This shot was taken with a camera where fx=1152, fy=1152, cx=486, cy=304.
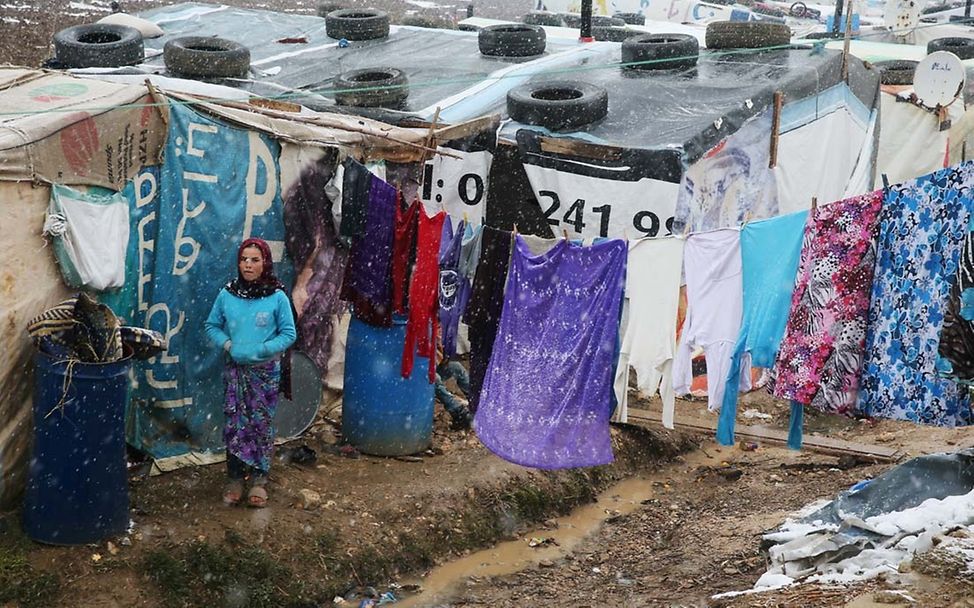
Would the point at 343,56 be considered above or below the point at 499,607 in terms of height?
above

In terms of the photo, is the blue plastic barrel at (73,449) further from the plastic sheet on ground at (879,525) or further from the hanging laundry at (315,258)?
the plastic sheet on ground at (879,525)

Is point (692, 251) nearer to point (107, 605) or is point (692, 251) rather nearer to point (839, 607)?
point (839, 607)

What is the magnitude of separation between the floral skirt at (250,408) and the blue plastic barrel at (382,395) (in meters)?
1.09

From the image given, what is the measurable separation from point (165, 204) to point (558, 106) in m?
4.22

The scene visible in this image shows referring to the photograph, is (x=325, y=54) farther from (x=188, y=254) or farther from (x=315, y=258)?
(x=188, y=254)

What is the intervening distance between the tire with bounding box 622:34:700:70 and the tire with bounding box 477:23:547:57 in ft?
4.09

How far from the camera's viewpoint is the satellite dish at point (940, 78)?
13.5m

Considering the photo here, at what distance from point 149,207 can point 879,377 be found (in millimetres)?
4831

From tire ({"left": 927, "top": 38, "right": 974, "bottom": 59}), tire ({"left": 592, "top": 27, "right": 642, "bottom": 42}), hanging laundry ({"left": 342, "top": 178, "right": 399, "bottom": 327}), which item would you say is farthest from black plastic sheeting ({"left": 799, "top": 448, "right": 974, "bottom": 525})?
tire ({"left": 927, "top": 38, "right": 974, "bottom": 59})

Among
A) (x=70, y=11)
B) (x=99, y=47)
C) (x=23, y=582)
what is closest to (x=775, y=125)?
(x=99, y=47)

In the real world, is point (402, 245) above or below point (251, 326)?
above

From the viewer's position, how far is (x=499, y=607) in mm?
7594

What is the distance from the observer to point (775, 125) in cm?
1151

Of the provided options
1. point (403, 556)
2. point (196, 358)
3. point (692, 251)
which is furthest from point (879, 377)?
point (196, 358)
